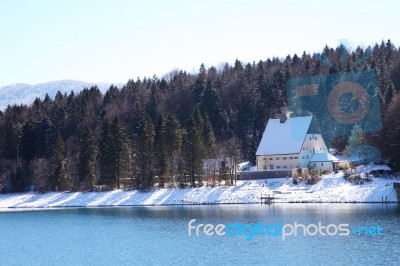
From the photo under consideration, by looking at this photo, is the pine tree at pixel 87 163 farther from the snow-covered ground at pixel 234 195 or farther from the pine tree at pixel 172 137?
the pine tree at pixel 172 137

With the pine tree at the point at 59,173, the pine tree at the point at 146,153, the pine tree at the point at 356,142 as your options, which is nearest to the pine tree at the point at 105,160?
the pine tree at the point at 146,153

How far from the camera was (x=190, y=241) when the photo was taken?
118 ft

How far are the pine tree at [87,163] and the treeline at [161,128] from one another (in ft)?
0.41

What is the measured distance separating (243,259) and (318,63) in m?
71.3

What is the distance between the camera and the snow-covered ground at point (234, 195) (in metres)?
58.8

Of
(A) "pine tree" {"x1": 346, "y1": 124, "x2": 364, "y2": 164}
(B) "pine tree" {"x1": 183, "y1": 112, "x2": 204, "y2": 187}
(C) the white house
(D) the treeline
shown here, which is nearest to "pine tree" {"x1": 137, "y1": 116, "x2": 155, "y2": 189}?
(D) the treeline

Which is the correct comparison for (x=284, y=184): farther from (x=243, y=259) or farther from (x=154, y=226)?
(x=243, y=259)

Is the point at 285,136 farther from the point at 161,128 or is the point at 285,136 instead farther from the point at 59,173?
the point at 59,173

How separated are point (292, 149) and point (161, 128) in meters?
17.1

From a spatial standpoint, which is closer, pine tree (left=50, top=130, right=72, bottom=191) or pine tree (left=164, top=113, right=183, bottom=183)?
pine tree (left=50, top=130, right=72, bottom=191)

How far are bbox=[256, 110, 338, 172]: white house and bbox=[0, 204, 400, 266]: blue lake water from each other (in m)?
18.2

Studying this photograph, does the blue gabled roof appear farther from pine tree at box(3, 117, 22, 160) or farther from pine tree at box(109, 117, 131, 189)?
pine tree at box(3, 117, 22, 160)

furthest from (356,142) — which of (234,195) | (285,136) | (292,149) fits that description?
(234,195)

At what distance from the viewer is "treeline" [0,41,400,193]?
7350 centimetres
